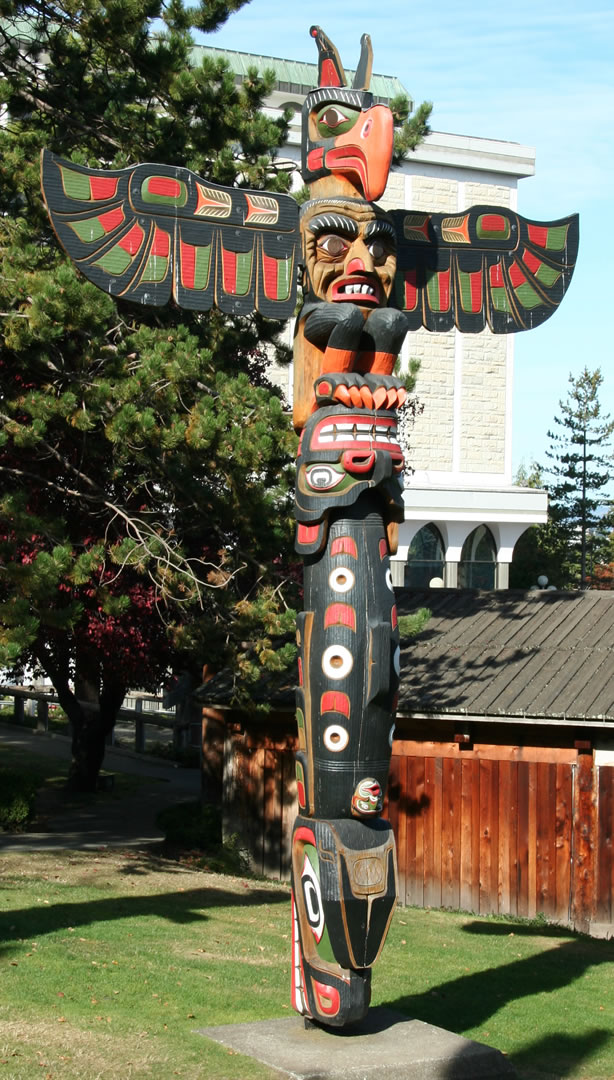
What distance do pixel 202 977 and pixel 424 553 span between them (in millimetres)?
26432

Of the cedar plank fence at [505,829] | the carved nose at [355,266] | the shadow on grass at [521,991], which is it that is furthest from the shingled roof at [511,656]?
the carved nose at [355,266]

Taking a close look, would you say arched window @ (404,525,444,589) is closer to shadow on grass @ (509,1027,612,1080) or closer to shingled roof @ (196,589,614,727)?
shingled roof @ (196,589,614,727)

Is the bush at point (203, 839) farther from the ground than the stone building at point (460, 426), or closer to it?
closer to it

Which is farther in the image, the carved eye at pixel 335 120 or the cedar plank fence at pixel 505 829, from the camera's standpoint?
the cedar plank fence at pixel 505 829

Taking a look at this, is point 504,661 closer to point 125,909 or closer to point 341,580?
point 125,909

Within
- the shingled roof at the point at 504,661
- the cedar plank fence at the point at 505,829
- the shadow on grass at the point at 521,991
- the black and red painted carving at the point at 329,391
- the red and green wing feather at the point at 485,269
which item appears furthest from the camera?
the shingled roof at the point at 504,661

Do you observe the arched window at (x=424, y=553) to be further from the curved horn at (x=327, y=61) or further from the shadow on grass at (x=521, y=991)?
the curved horn at (x=327, y=61)

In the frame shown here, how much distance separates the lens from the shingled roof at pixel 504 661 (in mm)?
15016

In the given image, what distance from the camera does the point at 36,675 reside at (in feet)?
66.0

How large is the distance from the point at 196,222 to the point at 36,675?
12413 millimetres

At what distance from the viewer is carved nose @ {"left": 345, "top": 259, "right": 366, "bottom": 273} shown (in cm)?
878

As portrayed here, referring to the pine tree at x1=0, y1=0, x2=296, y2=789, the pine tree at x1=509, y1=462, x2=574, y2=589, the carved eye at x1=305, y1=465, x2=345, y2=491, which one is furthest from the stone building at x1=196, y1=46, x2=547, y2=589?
the carved eye at x1=305, y1=465, x2=345, y2=491

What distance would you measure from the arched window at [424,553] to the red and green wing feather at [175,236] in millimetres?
27011

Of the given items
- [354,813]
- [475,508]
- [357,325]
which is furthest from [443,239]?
[475,508]
